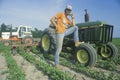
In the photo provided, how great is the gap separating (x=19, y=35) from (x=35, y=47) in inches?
368

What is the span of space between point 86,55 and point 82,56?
8.6 inches

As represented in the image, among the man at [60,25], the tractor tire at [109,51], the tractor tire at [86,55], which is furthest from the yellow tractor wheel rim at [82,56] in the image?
the tractor tire at [109,51]

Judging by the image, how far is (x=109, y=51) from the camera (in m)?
8.12

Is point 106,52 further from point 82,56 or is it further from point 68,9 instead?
point 68,9

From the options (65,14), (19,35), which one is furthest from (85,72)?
(19,35)

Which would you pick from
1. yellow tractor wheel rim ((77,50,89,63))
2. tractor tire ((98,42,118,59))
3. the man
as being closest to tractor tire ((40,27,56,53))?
the man

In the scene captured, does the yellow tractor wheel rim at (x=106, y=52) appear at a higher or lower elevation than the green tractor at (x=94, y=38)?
lower

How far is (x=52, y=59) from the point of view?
7.60m

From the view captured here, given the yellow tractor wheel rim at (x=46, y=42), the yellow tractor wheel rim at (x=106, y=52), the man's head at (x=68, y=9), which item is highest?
the man's head at (x=68, y=9)

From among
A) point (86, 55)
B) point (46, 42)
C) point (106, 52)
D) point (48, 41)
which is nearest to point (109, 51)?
point (106, 52)

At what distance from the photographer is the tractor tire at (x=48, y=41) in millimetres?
7886

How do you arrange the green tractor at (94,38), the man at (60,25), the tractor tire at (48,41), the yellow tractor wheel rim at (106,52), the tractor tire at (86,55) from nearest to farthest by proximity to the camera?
the tractor tire at (86,55) → the man at (60,25) → the green tractor at (94,38) → the tractor tire at (48,41) → the yellow tractor wheel rim at (106,52)

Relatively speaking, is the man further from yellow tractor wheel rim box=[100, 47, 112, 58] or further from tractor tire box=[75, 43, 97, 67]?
yellow tractor wheel rim box=[100, 47, 112, 58]

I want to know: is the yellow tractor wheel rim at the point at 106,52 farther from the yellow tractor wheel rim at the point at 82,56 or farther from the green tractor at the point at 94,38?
the yellow tractor wheel rim at the point at 82,56
